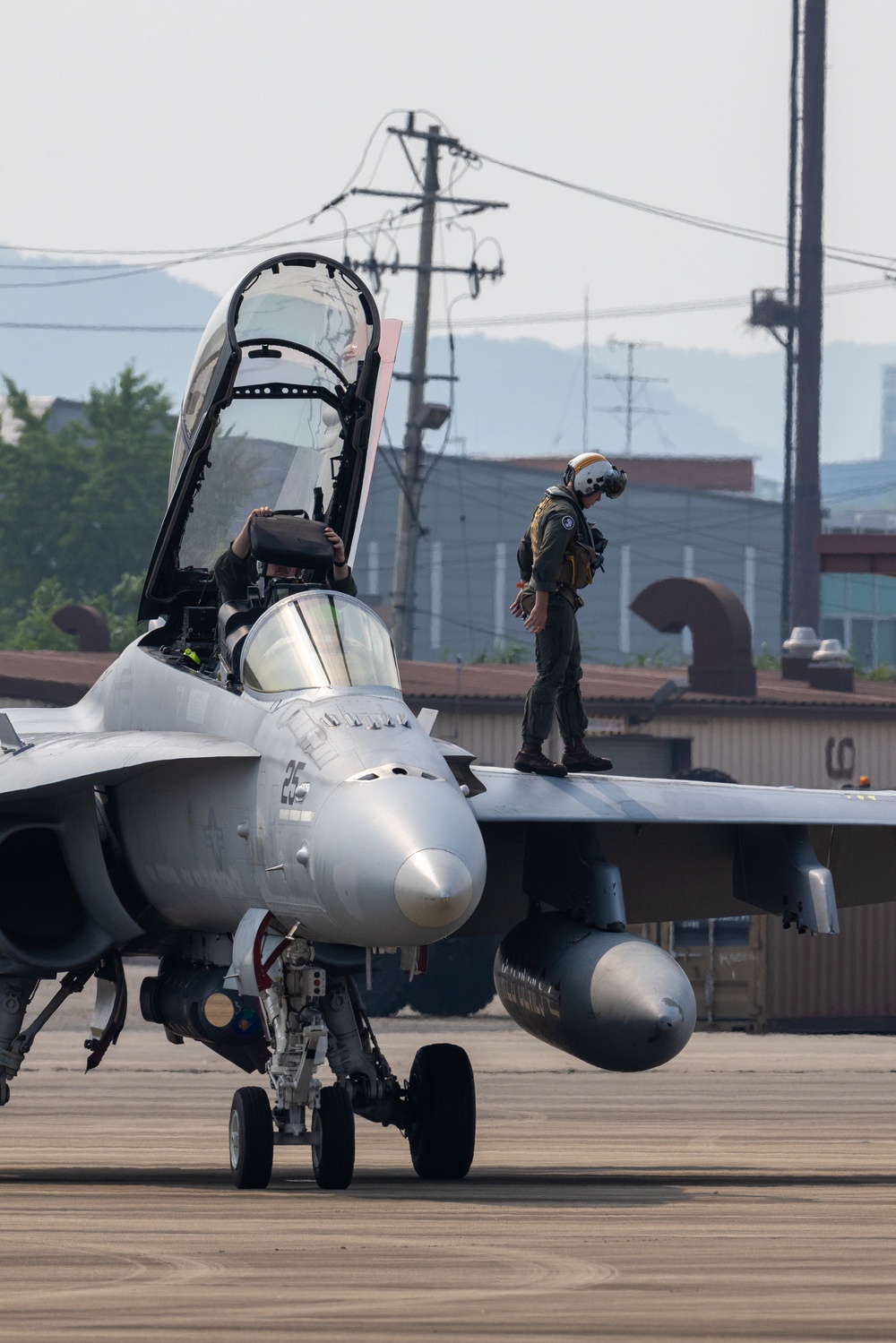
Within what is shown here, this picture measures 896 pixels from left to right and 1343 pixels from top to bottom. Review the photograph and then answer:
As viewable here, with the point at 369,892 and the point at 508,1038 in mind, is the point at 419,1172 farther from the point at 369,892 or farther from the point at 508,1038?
the point at 508,1038

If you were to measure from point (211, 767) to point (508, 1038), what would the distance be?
62.3ft

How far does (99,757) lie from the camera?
39.6 ft

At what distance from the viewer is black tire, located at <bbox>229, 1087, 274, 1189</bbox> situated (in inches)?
458

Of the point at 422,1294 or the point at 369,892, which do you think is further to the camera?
the point at 369,892

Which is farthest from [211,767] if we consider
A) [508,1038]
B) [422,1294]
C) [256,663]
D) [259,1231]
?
[508,1038]

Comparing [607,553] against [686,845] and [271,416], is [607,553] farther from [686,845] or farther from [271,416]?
[271,416]

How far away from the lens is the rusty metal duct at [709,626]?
1625 inches

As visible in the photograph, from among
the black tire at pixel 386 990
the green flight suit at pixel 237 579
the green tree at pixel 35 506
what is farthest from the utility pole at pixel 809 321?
the green flight suit at pixel 237 579

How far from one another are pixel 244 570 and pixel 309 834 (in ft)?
10.1

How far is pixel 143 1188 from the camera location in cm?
1213

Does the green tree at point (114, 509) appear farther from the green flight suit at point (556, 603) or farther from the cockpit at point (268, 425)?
the green flight suit at point (556, 603)

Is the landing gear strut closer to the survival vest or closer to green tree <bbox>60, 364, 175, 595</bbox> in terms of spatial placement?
the survival vest

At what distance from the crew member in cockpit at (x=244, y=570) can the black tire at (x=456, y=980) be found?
16599mm

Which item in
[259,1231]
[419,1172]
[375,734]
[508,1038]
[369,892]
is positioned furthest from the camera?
[508,1038]
